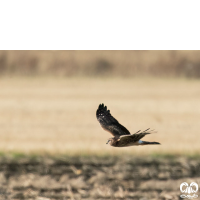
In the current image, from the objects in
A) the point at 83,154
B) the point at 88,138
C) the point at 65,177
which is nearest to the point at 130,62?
the point at 88,138

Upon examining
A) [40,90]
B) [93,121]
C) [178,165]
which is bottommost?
[178,165]

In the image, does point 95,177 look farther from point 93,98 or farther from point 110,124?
point 93,98

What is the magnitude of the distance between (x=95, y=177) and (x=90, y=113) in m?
10.9

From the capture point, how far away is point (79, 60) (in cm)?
3156

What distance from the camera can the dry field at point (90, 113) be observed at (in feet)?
53.0

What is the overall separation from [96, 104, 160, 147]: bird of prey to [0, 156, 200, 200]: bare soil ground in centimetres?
495

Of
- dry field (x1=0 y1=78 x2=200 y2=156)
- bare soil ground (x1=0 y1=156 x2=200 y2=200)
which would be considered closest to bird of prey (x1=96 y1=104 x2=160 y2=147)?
bare soil ground (x1=0 y1=156 x2=200 y2=200)

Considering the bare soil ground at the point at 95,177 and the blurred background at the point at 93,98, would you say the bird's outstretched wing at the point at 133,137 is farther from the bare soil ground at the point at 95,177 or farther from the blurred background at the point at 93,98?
the blurred background at the point at 93,98

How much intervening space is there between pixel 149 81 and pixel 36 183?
19178 mm

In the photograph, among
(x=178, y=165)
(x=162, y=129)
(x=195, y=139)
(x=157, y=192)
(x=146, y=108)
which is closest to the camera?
(x=157, y=192)

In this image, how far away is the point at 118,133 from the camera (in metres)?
6.58

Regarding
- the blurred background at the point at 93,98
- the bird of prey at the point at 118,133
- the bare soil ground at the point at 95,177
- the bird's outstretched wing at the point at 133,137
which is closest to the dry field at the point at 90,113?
the blurred background at the point at 93,98

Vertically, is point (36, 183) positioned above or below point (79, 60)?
below

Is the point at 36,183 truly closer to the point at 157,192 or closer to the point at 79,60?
the point at 157,192
